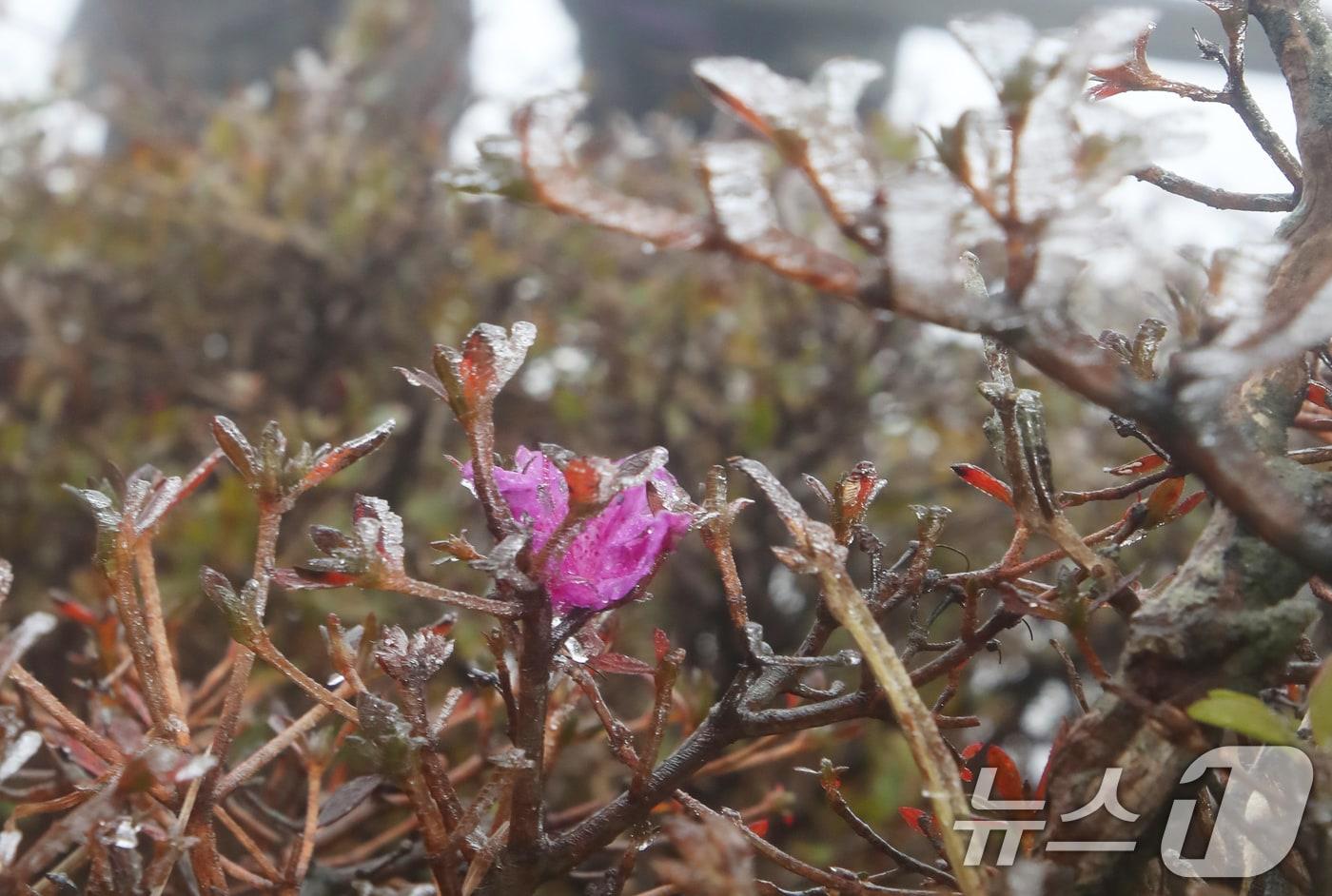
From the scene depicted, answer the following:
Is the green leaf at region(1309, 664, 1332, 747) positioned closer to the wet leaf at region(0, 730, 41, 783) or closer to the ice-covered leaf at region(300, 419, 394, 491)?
the ice-covered leaf at region(300, 419, 394, 491)

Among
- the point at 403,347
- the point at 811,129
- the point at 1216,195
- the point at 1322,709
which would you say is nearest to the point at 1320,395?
the point at 1216,195

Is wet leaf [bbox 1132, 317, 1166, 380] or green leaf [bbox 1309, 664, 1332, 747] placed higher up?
wet leaf [bbox 1132, 317, 1166, 380]

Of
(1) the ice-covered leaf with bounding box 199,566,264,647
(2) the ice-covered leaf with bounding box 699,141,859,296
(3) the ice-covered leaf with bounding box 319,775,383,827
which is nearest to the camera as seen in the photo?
(2) the ice-covered leaf with bounding box 699,141,859,296

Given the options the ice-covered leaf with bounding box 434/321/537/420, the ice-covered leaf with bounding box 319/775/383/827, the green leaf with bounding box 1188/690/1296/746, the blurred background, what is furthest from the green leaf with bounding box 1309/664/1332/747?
the blurred background

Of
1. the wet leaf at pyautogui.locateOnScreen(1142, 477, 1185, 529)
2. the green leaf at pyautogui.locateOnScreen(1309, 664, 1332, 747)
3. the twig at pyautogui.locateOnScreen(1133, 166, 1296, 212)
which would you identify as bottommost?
the wet leaf at pyautogui.locateOnScreen(1142, 477, 1185, 529)

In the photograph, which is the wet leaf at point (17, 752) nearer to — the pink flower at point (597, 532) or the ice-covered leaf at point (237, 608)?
the ice-covered leaf at point (237, 608)

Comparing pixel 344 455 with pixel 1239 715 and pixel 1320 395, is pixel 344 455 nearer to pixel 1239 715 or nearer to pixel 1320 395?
pixel 1239 715

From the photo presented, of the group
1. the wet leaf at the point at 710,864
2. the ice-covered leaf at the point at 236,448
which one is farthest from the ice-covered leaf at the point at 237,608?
the wet leaf at the point at 710,864

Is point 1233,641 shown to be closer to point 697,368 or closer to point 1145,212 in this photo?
point 697,368
